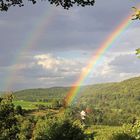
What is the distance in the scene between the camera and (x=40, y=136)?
3068 inches

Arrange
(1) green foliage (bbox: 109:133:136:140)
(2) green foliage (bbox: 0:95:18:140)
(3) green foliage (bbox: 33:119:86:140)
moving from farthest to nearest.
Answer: (3) green foliage (bbox: 33:119:86:140) → (1) green foliage (bbox: 109:133:136:140) → (2) green foliage (bbox: 0:95:18:140)

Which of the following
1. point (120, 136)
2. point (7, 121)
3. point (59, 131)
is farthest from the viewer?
point (59, 131)

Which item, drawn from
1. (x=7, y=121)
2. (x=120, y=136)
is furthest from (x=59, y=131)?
(x=7, y=121)

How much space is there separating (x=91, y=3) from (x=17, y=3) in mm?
2907

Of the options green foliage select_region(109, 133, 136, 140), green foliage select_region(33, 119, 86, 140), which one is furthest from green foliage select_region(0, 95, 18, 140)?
green foliage select_region(33, 119, 86, 140)

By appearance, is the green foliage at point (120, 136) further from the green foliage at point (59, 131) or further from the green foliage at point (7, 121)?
the green foliage at point (59, 131)

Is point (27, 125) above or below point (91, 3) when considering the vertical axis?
below

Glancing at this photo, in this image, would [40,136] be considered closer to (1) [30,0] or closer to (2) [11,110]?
(2) [11,110]

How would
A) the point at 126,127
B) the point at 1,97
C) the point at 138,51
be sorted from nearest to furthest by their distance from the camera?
the point at 138,51
the point at 1,97
the point at 126,127

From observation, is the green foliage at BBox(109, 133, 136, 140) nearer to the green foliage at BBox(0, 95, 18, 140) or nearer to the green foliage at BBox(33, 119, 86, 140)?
the green foliage at BBox(0, 95, 18, 140)

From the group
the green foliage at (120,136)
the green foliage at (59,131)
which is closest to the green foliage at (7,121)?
the green foliage at (120,136)

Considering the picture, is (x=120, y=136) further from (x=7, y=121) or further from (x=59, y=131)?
(x=59, y=131)

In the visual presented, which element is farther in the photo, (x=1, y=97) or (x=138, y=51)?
(x=1, y=97)

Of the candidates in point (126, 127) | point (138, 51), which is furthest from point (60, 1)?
point (126, 127)
